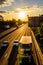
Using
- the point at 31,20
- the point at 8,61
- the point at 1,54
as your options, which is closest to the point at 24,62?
the point at 8,61

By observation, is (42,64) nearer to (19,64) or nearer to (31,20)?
(19,64)

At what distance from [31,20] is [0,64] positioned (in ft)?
523

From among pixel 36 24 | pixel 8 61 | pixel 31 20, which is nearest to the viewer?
pixel 8 61

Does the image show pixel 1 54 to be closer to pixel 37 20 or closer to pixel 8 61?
pixel 8 61

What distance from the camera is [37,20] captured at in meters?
171

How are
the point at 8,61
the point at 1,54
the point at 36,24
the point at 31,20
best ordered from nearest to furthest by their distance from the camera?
1. the point at 8,61
2. the point at 1,54
3. the point at 36,24
4. the point at 31,20

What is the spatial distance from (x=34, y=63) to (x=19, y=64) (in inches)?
67.7

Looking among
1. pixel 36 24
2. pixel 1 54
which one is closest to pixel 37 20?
pixel 36 24

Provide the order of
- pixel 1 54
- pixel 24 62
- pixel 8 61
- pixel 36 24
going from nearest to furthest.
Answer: pixel 24 62 < pixel 8 61 < pixel 1 54 < pixel 36 24

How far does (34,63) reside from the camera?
21.8 metres

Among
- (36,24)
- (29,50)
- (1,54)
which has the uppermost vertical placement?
(29,50)

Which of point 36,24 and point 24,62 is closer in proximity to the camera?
point 24,62

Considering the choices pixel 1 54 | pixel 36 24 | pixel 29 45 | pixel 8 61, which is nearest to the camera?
pixel 29 45

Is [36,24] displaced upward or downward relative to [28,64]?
downward
